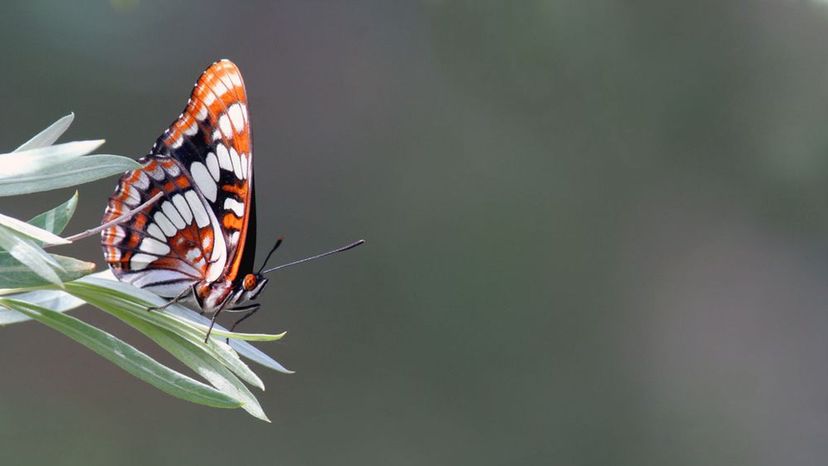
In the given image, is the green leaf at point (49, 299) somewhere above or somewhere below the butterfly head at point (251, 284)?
below

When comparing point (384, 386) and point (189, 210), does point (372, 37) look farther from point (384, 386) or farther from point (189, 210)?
point (189, 210)

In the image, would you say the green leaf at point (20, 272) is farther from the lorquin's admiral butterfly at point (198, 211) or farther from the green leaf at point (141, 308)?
the lorquin's admiral butterfly at point (198, 211)

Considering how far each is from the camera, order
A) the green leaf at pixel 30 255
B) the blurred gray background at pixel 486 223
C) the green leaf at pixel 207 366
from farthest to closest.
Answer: the blurred gray background at pixel 486 223
the green leaf at pixel 207 366
the green leaf at pixel 30 255

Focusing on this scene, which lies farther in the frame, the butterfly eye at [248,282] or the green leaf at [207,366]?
the butterfly eye at [248,282]

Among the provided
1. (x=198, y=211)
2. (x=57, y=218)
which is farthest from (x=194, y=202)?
(x=57, y=218)

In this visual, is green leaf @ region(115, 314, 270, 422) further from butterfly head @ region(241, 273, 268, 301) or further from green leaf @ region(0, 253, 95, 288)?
butterfly head @ region(241, 273, 268, 301)

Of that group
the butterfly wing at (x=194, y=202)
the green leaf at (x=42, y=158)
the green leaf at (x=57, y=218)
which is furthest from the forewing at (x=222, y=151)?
the green leaf at (x=42, y=158)

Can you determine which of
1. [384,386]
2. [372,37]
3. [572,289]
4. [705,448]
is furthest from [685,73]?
[384,386]
